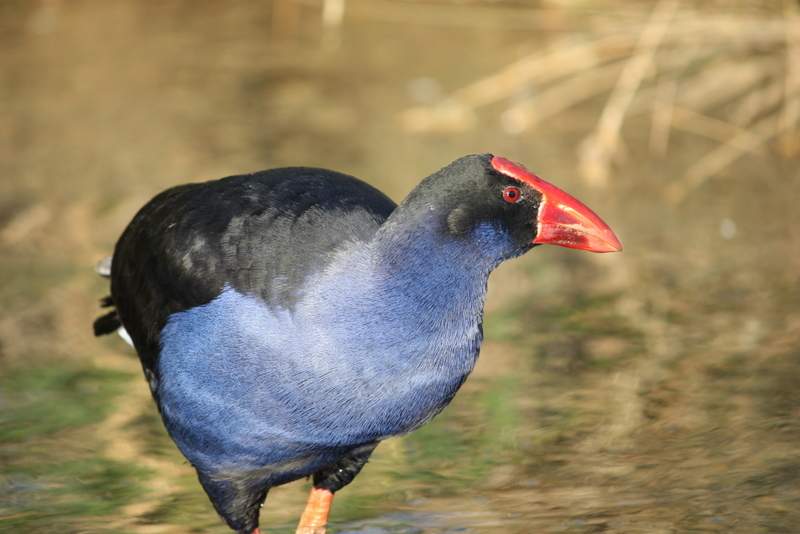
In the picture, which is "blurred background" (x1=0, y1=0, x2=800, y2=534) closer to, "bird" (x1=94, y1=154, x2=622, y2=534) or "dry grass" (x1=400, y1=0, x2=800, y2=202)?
"dry grass" (x1=400, y1=0, x2=800, y2=202)

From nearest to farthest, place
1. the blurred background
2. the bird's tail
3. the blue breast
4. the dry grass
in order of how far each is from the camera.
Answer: the blue breast, the blurred background, the bird's tail, the dry grass

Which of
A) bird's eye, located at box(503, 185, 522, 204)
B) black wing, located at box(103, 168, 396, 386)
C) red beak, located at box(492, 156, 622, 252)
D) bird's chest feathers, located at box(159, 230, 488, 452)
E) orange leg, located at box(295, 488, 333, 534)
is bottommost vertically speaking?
orange leg, located at box(295, 488, 333, 534)

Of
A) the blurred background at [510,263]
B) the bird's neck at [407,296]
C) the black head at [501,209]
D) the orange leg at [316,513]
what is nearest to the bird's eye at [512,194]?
the black head at [501,209]

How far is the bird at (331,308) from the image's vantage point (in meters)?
3.20

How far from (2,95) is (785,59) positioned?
163 inches

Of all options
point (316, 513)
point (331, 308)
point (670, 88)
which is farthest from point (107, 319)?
point (670, 88)

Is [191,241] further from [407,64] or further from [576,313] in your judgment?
[407,64]

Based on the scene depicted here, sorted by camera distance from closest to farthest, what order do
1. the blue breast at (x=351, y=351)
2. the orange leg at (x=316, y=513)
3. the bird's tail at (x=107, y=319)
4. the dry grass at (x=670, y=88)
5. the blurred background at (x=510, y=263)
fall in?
the blue breast at (x=351, y=351), the orange leg at (x=316, y=513), the blurred background at (x=510, y=263), the bird's tail at (x=107, y=319), the dry grass at (x=670, y=88)

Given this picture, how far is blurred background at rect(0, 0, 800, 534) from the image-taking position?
396 cm

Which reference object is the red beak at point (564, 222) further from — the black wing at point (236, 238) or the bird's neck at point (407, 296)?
the black wing at point (236, 238)

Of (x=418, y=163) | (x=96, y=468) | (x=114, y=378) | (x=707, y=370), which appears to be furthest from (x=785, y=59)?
(x=96, y=468)

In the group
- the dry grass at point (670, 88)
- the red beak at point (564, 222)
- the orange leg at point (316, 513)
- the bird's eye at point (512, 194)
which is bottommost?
the orange leg at point (316, 513)

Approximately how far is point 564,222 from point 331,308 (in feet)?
2.05

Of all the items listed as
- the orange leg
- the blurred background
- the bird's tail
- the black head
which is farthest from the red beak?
the bird's tail
